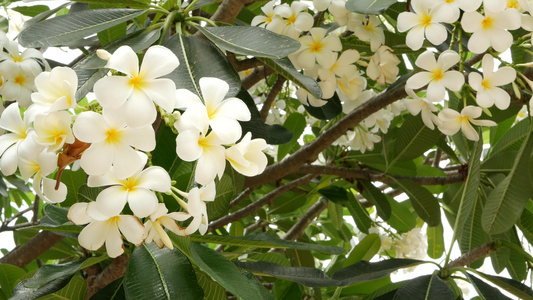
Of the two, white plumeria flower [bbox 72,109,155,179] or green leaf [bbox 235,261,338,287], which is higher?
white plumeria flower [bbox 72,109,155,179]

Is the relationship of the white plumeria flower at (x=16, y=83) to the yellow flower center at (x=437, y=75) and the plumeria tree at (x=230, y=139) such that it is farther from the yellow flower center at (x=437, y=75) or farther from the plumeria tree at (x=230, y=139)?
the yellow flower center at (x=437, y=75)

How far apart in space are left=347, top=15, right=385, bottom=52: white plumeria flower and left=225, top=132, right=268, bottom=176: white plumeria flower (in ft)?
1.54

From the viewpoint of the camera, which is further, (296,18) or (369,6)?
(296,18)

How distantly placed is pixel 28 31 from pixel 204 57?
210 millimetres

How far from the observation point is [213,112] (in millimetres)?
570

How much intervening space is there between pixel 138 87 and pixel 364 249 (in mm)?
781

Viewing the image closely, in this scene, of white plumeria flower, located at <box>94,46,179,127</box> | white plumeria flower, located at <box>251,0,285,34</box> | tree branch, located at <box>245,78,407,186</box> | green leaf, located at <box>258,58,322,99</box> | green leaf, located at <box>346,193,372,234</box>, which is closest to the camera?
white plumeria flower, located at <box>94,46,179,127</box>

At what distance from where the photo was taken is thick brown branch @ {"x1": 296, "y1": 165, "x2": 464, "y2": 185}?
1.28 m

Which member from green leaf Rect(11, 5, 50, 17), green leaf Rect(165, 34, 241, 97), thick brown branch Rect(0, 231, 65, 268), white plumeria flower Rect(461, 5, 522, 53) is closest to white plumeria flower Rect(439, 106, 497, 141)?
white plumeria flower Rect(461, 5, 522, 53)

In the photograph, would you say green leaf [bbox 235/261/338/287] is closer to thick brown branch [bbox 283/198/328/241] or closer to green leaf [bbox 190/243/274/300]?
green leaf [bbox 190/243/274/300]

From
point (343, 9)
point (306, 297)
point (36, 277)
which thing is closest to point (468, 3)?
point (343, 9)

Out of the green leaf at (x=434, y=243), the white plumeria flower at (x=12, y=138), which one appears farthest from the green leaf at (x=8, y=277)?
the green leaf at (x=434, y=243)

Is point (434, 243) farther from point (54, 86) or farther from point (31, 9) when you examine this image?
point (54, 86)

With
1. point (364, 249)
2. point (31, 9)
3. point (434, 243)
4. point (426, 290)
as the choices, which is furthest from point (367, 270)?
point (31, 9)
